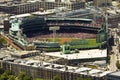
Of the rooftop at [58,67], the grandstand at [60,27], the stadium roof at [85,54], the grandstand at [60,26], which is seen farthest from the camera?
the grandstand at [60,26]

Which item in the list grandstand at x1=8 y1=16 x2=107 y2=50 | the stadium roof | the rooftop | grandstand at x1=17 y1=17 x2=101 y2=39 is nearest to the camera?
the rooftop

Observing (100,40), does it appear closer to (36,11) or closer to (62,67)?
(62,67)

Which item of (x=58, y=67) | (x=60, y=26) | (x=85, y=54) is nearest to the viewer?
(x=58, y=67)

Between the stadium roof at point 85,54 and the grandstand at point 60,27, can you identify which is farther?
the grandstand at point 60,27

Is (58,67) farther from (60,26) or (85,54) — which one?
(60,26)

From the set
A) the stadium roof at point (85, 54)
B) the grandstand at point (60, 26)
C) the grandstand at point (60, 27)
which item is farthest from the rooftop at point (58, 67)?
the grandstand at point (60, 26)

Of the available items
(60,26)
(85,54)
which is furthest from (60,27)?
(85,54)

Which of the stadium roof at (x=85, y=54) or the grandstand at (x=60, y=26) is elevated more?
the grandstand at (x=60, y=26)

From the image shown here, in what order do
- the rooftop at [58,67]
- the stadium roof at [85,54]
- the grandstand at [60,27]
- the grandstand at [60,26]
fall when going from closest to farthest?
the rooftop at [58,67], the stadium roof at [85,54], the grandstand at [60,27], the grandstand at [60,26]

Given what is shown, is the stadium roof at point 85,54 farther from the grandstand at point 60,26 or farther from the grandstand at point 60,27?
the grandstand at point 60,26

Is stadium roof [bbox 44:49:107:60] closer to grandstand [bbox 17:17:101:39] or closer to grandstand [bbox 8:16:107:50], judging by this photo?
grandstand [bbox 8:16:107:50]

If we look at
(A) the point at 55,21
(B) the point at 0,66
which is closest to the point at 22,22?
(A) the point at 55,21

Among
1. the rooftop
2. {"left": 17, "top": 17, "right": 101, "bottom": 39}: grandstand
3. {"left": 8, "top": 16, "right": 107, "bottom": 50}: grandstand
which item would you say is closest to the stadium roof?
the rooftop
